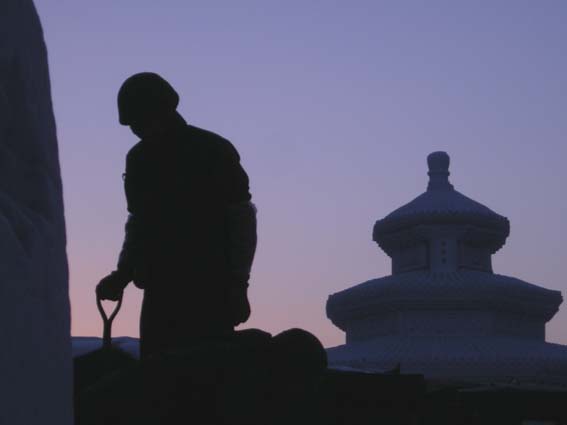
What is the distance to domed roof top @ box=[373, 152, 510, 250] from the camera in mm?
28375

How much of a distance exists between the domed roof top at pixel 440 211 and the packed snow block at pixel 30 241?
26785mm

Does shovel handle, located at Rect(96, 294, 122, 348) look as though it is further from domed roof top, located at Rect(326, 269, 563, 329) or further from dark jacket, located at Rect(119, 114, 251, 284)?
domed roof top, located at Rect(326, 269, 563, 329)

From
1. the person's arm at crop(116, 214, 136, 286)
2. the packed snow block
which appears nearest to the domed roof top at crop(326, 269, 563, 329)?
the person's arm at crop(116, 214, 136, 286)

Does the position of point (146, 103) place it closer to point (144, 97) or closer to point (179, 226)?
point (144, 97)

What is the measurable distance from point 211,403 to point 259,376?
160mm

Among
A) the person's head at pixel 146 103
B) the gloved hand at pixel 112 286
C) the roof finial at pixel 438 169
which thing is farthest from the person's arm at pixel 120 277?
the roof finial at pixel 438 169

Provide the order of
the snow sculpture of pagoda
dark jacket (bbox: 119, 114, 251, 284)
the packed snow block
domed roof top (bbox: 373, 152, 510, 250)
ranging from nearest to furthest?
the packed snow block, dark jacket (bbox: 119, 114, 251, 284), the snow sculpture of pagoda, domed roof top (bbox: 373, 152, 510, 250)

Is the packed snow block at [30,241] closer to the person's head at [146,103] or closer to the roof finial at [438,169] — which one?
the person's head at [146,103]

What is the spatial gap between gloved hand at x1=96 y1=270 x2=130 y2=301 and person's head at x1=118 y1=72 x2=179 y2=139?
50 centimetres

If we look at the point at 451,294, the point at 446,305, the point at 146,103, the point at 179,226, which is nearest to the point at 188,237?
the point at 179,226

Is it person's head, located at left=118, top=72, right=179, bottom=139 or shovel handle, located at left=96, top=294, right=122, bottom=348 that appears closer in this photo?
shovel handle, located at left=96, top=294, right=122, bottom=348

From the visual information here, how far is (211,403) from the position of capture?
9.75ft

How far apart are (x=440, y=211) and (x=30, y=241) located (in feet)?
89.1

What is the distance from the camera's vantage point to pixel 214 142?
12.4ft
